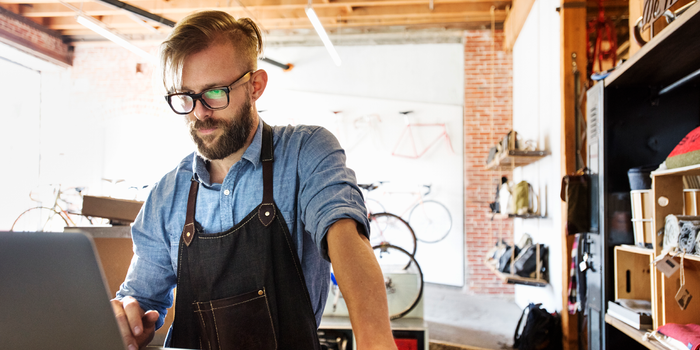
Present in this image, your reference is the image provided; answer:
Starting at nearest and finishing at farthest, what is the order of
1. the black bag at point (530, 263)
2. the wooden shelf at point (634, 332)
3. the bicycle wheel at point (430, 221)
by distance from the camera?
the wooden shelf at point (634, 332) → the black bag at point (530, 263) → the bicycle wheel at point (430, 221)

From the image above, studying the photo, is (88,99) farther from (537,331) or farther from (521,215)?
(537,331)

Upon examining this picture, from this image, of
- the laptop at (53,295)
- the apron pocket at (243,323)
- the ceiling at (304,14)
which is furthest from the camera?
the ceiling at (304,14)

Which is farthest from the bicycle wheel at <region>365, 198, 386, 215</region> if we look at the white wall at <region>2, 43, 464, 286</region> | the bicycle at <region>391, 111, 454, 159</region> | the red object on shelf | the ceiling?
the red object on shelf

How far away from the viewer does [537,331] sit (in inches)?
140

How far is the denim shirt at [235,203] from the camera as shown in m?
1.10

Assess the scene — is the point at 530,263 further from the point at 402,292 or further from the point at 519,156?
the point at 402,292

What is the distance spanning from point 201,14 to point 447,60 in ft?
18.9

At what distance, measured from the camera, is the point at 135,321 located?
935mm

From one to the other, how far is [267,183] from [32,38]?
7718 millimetres

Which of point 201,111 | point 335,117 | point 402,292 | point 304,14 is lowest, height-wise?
point 402,292

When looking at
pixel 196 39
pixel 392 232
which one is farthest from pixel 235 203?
pixel 392 232

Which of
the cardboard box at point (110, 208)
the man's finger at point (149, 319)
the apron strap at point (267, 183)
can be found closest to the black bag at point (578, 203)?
the apron strap at point (267, 183)

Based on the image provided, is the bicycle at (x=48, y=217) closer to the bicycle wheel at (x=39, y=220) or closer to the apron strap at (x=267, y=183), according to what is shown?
the bicycle wheel at (x=39, y=220)

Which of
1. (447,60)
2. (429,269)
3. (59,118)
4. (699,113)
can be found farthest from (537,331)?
(59,118)
